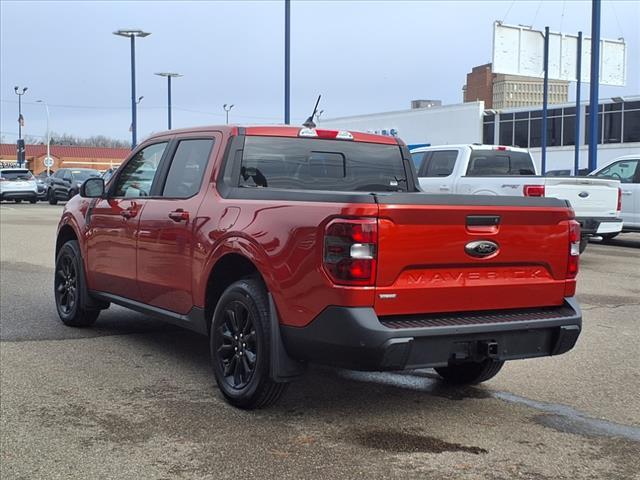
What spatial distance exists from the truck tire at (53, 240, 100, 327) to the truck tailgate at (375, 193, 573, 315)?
156 inches

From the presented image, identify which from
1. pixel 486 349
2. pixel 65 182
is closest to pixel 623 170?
pixel 486 349

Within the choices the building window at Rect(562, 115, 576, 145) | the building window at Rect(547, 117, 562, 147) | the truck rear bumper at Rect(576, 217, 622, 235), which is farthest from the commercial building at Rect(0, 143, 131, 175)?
the truck rear bumper at Rect(576, 217, 622, 235)

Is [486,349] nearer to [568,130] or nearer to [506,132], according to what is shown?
[568,130]

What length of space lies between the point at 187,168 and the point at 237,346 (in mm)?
1630

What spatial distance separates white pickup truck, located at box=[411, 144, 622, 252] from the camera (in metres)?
12.5

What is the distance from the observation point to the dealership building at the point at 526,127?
43.6m

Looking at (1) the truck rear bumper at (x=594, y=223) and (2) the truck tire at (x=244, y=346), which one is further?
(1) the truck rear bumper at (x=594, y=223)

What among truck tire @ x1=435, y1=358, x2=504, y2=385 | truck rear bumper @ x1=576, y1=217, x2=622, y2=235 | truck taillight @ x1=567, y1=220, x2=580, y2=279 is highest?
truck taillight @ x1=567, y1=220, x2=580, y2=279

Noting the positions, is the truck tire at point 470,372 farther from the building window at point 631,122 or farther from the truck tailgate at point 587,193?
the building window at point 631,122

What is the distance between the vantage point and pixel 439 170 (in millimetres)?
15148

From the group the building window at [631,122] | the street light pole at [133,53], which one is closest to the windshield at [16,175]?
the street light pole at [133,53]

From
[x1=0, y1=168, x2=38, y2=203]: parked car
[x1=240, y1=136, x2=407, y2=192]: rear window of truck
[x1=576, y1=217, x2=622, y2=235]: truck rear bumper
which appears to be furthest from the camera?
[x1=0, y1=168, x2=38, y2=203]: parked car

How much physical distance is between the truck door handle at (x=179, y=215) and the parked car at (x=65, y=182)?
99.9 feet

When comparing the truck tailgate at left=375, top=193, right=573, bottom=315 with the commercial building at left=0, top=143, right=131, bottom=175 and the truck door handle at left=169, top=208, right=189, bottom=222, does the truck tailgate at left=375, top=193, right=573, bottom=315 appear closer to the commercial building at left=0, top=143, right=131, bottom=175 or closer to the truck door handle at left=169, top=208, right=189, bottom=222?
the truck door handle at left=169, top=208, right=189, bottom=222
